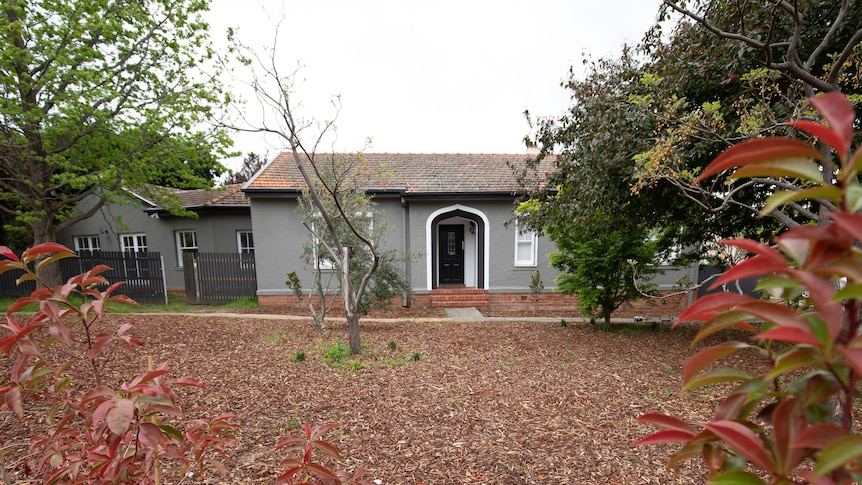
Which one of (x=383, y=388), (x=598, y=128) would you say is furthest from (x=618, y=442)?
(x=598, y=128)

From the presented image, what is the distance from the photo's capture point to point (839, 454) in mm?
514

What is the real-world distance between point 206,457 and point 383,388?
1946 millimetres

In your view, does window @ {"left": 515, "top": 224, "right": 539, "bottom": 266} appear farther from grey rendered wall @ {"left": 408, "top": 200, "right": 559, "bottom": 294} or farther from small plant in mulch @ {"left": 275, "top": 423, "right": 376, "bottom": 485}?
small plant in mulch @ {"left": 275, "top": 423, "right": 376, "bottom": 485}

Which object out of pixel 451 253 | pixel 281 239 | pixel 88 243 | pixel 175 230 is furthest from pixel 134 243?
pixel 451 253

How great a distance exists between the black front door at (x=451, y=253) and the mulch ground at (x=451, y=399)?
5405mm

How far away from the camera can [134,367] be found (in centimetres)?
488

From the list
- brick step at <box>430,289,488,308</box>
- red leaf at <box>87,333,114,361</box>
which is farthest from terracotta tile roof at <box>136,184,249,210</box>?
red leaf at <box>87,333,114,361</box>

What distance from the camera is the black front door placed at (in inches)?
495

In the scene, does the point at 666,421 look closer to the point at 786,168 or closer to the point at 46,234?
the point at 786,168

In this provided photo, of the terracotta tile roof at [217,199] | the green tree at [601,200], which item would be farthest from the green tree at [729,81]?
the terracotta tile roof at [217,199]

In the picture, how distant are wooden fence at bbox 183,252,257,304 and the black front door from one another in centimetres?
637

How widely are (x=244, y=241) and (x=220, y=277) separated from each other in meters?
2.11

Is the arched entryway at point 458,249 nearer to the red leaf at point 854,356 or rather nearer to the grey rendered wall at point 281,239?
the grey rendered wall at point 281,239

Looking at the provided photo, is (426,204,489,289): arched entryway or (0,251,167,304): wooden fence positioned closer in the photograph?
(426,204,489,289): arched entryway
